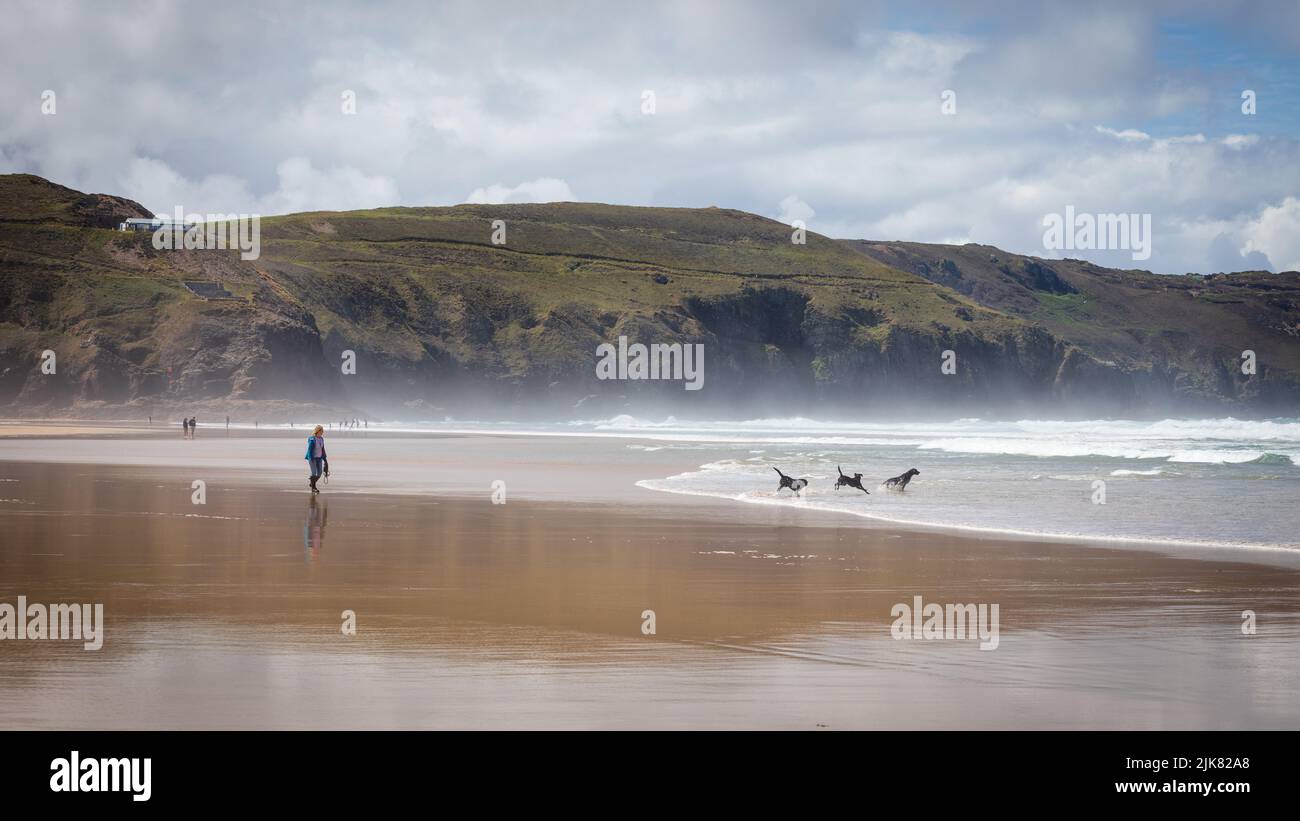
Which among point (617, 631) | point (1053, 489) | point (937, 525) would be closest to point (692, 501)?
point (937, 525)

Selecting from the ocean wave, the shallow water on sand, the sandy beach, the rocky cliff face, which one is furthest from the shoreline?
the rocky cliff face

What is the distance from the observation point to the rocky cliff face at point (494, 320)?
325 feet

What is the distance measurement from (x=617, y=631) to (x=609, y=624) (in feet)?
1.15

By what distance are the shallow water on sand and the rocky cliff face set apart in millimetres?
84891

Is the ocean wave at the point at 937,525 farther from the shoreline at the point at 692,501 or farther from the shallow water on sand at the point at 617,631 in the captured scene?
the shallow water on sand at the point at 617,631

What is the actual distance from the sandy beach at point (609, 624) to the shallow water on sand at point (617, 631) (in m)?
0.04

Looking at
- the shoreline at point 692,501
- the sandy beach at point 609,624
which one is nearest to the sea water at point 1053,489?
the shoreline at point 692,501

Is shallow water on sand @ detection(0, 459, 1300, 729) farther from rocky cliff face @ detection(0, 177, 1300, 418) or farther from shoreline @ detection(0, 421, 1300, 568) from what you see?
rocky cliff face @ detection(0, 177, 1300, 418)

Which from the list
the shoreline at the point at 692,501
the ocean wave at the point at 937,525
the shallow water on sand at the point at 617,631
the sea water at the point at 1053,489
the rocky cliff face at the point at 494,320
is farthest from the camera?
the rocky cliff face at the point at 494,320

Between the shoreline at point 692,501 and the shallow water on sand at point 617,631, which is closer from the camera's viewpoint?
the shallow water on sand at point 617,631

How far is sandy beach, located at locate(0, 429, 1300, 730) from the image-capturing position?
7.05m

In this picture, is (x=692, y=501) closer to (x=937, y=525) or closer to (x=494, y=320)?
(x=937, y=525)

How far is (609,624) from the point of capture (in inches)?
395
